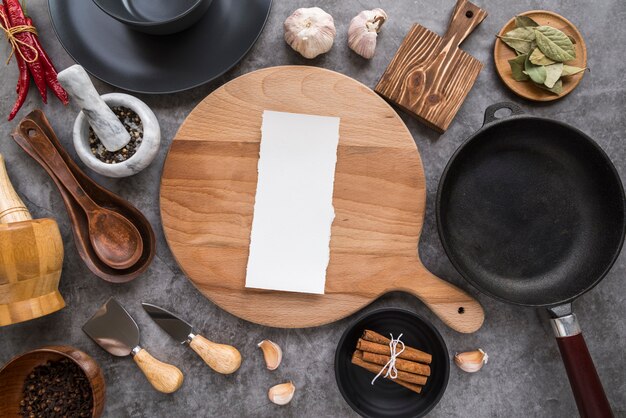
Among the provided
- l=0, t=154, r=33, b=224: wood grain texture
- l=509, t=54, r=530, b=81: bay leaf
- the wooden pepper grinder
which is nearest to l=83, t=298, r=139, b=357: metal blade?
the wooden pepper grinder

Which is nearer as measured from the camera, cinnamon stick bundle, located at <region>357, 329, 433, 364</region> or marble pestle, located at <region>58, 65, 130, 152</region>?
marble pestle, located at <region>58, 65, 130, 152</region>

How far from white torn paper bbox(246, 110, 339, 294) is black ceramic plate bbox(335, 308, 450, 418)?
0.21m

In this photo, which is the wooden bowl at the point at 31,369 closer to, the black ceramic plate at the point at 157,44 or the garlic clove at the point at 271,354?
the garlic clove at the point at 271,354

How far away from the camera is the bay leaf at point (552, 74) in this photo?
119 centimetres

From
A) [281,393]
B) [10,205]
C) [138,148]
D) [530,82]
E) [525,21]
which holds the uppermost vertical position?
[525,21]

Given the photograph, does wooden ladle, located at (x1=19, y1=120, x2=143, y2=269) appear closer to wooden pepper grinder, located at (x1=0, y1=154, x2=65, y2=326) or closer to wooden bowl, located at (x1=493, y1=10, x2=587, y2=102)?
wooden pepper grinder, located at (x1=0, y1=154, x2=65, y2=326)

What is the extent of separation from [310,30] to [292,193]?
37cm

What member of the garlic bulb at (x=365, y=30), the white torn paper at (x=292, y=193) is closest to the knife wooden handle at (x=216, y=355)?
the white torn paper at (x=292, y=193)

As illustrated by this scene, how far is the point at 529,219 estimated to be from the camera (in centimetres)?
120

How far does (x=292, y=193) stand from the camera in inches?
46.8

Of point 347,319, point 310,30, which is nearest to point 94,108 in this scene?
point 310,30

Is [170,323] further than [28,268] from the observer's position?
Yes

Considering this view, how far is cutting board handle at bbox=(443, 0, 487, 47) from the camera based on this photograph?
48.4 inches

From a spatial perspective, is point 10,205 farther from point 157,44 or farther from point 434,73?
point 434,73
